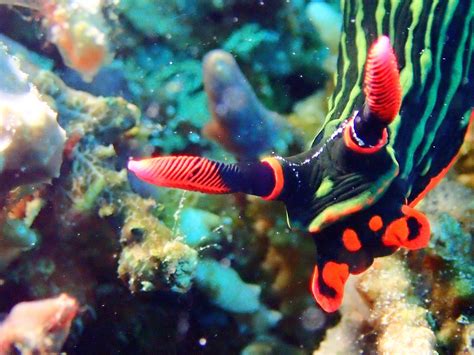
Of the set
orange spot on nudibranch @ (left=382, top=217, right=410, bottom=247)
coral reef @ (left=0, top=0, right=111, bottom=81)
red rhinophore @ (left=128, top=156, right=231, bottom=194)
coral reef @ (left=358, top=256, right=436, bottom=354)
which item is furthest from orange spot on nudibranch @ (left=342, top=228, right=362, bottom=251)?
coral reef @ (left=0, top=0, right=111, bottom=81)

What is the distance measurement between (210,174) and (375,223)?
2.86ft

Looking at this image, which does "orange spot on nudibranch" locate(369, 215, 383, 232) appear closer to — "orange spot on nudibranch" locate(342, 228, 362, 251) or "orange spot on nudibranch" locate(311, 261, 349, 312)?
"orange spot on nudibranch" locate(342, 228, 362, 251)

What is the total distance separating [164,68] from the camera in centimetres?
303

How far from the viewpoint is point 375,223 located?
2.25m

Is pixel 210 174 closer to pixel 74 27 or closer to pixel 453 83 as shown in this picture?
pixel 74 27

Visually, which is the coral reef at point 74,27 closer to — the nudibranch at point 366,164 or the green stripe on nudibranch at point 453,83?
the nudibranch at point 366,164

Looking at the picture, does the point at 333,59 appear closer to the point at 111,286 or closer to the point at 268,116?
the point at 268,116

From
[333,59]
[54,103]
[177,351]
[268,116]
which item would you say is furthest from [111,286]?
[333,59]

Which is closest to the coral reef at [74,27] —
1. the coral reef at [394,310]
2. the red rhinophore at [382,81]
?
the red rhinophore at [382,81]

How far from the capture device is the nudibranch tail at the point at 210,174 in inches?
63.2

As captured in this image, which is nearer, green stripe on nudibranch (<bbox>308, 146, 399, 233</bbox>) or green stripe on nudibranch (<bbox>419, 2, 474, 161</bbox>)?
green stripe on nudibranch (<bbox>308, 146, 399, 233</bbox>)

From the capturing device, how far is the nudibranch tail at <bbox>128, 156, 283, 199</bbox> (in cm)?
160

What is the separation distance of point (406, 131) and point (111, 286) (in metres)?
1.66

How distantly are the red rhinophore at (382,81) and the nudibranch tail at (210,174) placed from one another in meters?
0.51
